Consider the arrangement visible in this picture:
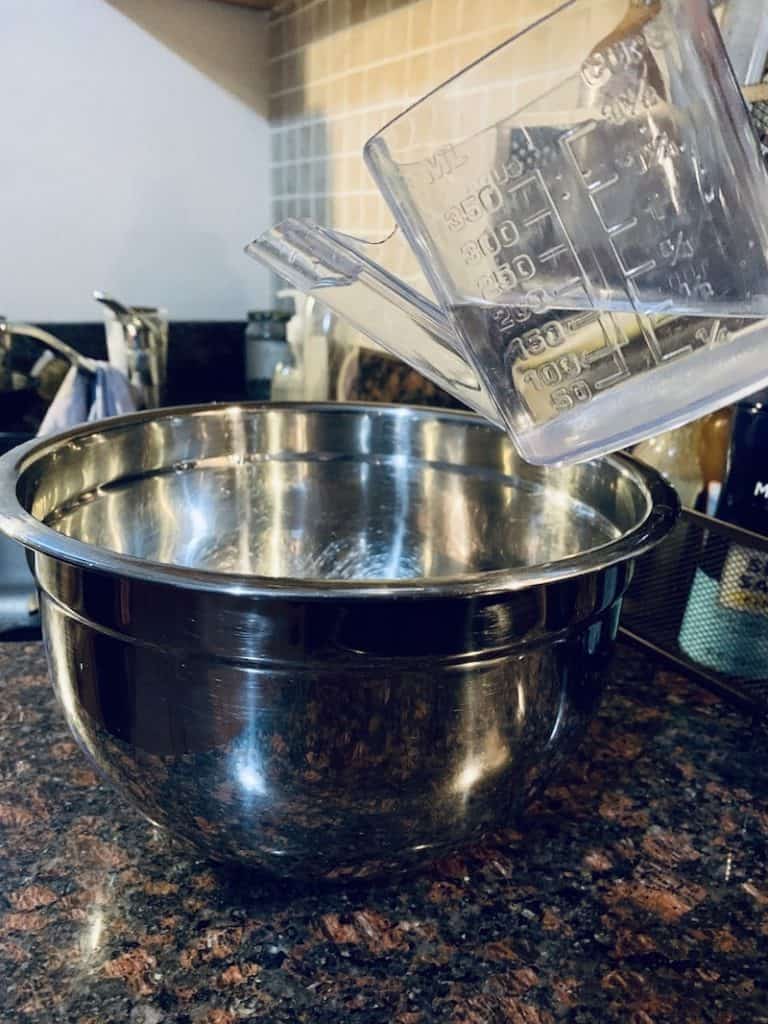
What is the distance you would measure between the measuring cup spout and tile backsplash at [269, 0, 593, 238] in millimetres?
547

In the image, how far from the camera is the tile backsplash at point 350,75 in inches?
40.7

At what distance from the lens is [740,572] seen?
642 millimetres

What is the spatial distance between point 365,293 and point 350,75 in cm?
95

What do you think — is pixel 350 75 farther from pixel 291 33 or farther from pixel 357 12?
pixel 291 33

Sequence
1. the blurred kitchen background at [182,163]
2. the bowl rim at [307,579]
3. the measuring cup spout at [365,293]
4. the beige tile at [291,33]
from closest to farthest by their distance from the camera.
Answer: the bowl rim at [307,579], the measuring cup spout at [365,293], the blurred kitchen background at [182,163], the beige tile at [291,33]

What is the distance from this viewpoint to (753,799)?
567 millimetres

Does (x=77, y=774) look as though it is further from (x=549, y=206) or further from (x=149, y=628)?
(x=549, y=206)

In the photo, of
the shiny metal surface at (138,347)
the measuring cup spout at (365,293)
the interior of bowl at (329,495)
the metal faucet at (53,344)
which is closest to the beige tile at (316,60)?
the shiny metal surface at (138,347)

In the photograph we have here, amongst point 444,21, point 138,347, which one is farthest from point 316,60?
point 138,347

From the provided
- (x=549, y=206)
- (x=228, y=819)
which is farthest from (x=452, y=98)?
(x=228, y=819)

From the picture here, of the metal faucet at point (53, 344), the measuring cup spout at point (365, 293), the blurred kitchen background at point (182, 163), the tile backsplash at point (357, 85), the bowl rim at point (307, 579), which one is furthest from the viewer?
the blurred kitchen background at point (182, 163)

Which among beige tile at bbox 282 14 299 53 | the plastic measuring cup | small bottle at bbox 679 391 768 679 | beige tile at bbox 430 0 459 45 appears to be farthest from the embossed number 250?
beige tile at bbox 282 14 299 53

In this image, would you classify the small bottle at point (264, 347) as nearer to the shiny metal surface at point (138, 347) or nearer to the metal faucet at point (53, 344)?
the shiny metal surface at point (138, 347)

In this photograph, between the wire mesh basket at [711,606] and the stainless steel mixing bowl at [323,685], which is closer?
the stainless steel mixing bowl at [323,685]
